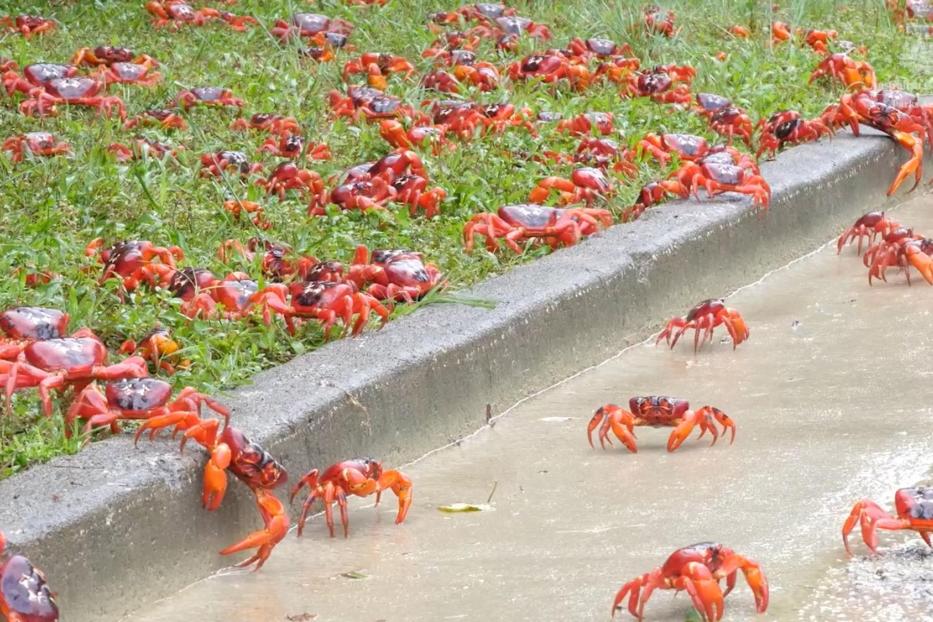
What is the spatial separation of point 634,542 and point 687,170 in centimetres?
250

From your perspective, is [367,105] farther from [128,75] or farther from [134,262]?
[134,262]

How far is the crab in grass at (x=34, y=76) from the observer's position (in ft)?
21.9

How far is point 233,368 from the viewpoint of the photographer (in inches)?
157

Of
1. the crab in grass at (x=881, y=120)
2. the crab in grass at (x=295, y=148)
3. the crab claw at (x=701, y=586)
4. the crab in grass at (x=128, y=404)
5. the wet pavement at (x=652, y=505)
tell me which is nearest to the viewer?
the crab claw at (x=701, y=586)

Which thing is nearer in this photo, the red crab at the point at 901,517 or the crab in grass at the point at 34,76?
the red crab at the point at 901,517

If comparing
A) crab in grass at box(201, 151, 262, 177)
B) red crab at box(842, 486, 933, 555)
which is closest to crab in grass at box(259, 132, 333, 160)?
crab in grass at box(201, 151, 262, 177)

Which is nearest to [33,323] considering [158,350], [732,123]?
[158,350]

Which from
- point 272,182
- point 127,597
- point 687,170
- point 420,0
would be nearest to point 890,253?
point 687,170

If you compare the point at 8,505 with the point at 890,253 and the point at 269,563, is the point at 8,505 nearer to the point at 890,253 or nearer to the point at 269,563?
the point at 269,563

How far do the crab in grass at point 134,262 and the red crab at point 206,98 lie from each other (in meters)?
2.02

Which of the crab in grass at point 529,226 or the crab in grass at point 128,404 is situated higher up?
the crab in grass at point 128,404

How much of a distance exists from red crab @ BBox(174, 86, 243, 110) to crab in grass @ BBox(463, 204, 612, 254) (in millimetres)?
1766

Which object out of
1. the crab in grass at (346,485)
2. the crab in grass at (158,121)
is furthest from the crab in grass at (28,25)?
the crab in grass at (346,485)

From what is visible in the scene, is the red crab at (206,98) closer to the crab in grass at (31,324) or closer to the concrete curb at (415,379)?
the concrete curb at (415,379)
